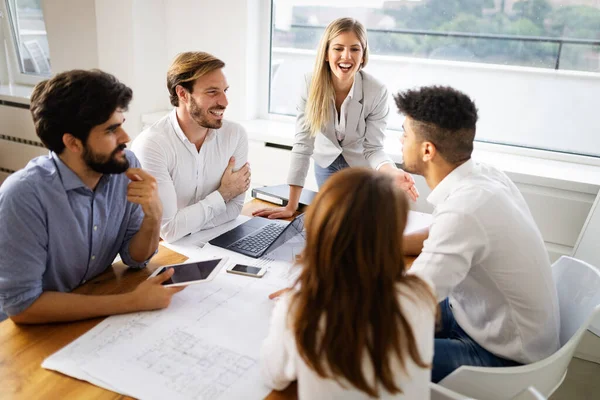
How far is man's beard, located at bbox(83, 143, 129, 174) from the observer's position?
1282 millimetres

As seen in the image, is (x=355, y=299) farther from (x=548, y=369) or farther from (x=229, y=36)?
(x=229, y=36)

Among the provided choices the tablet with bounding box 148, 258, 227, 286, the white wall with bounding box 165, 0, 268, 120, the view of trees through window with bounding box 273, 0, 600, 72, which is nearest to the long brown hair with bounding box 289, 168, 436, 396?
the tablet with bounding box 148, 258, 227, 286

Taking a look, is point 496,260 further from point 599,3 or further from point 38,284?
point 599,3

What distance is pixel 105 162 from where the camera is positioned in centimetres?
130

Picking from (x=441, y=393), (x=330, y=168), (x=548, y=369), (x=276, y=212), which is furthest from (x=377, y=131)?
(x=441, y=393)

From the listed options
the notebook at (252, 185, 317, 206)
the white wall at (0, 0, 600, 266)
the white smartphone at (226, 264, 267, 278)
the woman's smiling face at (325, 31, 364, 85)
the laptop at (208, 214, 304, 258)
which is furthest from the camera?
the white wall at (0, 0, 600, 266)

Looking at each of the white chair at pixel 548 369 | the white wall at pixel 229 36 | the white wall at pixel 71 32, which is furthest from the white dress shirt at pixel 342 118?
the white wall at pixel 71 32

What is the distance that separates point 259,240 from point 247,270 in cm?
24

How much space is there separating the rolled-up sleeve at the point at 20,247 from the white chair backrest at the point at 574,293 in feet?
4.55

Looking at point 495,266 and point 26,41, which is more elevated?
point 26,41

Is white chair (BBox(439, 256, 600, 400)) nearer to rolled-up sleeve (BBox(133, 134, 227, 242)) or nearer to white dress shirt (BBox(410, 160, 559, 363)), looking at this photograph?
white dress shirt (BBox(410, 160, 559, 363))

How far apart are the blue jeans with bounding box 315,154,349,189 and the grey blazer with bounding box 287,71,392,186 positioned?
4 cm

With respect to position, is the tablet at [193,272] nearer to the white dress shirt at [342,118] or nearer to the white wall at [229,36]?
the white dress shirt at [342,118]

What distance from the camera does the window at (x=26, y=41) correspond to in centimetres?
394
